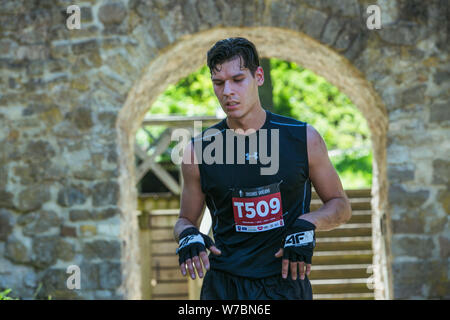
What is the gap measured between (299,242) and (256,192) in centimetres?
29

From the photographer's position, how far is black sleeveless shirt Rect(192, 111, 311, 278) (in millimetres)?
2092

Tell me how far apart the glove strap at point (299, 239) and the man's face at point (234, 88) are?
50 centimetres

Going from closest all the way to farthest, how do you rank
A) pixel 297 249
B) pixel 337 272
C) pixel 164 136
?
pixel 297 249 → pixel 337 272 → pixel 164 136

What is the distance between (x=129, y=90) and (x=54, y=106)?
615 millimetres

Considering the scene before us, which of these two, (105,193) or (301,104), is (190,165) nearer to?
(105,193)

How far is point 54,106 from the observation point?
4.53 meters

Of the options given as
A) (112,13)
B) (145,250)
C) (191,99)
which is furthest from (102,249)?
(191,99)

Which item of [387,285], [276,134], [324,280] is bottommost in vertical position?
[324,280]

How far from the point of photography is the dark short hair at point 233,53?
83.8 inches

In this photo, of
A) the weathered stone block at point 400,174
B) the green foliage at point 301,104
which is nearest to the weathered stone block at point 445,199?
the weathered stone block at point 400,174

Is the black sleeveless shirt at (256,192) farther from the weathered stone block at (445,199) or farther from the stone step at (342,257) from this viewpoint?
the stone step at (342,257)

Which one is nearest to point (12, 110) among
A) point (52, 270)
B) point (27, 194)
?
point (27, 194)

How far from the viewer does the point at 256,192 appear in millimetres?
2109
